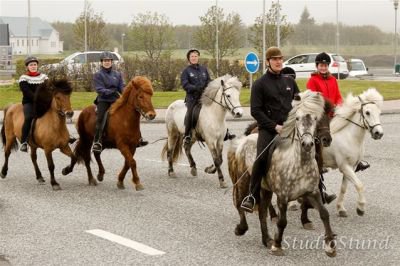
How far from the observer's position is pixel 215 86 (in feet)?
46.5

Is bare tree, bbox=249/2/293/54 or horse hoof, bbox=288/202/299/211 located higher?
bare tree, bbox=249/2/293/54

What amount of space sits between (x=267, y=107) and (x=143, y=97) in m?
4.40

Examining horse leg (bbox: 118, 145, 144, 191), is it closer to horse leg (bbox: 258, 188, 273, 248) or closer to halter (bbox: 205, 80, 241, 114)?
halter (bbox: 205, 80, 241, 114)

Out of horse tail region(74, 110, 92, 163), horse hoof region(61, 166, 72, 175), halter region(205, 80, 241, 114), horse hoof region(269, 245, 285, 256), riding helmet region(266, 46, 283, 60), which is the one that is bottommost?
horse hoof region(269, 245, 285, 256)

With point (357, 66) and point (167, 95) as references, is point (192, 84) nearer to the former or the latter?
point (167, 95)

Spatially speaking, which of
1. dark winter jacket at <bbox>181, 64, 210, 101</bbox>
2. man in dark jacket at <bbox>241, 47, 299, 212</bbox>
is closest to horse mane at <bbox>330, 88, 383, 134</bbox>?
man in dark jacket at <bbox>241, 47, 299, 212</bbox>

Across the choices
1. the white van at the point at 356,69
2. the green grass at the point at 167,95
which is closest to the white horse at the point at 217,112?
the green grass at the point at 167,95

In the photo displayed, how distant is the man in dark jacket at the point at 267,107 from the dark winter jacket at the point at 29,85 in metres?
6.26

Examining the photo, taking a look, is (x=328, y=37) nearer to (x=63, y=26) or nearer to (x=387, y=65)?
(x=387, y=65)

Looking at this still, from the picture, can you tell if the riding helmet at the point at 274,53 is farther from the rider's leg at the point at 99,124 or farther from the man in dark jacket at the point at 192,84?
the man in dark jacket at the point at 192,84

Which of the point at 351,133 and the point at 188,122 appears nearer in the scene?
the point at 351,133

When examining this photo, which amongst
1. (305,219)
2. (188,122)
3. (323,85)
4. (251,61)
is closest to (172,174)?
(188,122)

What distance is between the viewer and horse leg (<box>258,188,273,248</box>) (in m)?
9.08

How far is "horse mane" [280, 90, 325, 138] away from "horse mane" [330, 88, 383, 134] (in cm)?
288
